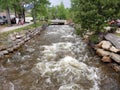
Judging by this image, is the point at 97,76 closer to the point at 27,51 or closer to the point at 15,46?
the point at 27,51

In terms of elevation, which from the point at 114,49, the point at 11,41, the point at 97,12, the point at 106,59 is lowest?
the point at 106,59

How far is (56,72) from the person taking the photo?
12062 millimetres

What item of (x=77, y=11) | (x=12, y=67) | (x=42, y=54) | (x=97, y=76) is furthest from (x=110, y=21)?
(x=12, y=67)

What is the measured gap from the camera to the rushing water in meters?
10.4

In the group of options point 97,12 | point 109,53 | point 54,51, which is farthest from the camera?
point 97,12

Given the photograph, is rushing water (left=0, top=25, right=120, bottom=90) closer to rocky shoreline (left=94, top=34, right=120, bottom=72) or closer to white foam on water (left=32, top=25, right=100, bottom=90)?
white foam on water (left=32, top=25, right=100, bottom=90)

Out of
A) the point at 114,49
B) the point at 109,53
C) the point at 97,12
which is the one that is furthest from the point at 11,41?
the point at 114,49

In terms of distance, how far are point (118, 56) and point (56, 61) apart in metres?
4.31

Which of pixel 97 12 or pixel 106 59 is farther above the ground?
pixel 97 12

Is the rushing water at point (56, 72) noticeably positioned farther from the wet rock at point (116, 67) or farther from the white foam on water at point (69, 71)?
the wet rock at point (116, 67)

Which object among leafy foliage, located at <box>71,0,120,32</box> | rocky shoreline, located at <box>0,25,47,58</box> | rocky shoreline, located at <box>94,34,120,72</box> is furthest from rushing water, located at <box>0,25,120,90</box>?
leafy foliage, located at <box>71,0,120,32</box>

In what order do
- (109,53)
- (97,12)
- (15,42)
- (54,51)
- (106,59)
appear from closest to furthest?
(106,59)
(109,53)
(54,51)
(97,12)
(15,42)

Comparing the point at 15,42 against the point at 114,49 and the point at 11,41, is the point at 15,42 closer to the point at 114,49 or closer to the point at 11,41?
the point at 11,41

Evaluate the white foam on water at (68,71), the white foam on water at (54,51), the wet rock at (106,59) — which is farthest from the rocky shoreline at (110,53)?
the white foam on water at (54,51)
